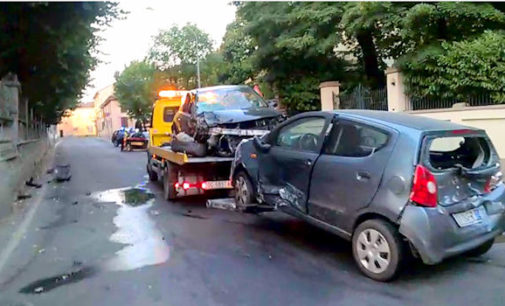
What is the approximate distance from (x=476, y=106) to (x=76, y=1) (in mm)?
9127

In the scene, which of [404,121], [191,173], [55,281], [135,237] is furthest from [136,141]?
[404,121]

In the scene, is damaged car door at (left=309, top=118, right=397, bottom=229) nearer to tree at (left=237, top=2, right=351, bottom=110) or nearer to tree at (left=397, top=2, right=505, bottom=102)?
tree at (left=397, top=2, right=505, bottom=102)

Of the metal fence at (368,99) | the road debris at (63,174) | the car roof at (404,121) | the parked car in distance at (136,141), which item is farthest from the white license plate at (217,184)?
the parked car in distance at (136,141)

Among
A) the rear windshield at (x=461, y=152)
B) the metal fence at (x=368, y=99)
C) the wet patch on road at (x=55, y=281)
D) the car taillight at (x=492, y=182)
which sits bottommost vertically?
the wet patch on road at (x=55, y=281)

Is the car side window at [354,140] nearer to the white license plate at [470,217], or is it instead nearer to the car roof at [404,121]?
the car roof at [404,121]

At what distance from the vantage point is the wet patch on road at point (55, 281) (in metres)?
4.73

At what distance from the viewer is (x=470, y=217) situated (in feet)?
15.1

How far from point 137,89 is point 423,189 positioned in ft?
157

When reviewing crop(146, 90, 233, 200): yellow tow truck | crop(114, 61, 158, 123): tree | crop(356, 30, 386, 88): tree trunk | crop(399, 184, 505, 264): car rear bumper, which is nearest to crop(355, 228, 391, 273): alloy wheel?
crop(399, 184, 505, 264): car rear bumper

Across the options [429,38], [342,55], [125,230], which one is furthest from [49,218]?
[342,55]

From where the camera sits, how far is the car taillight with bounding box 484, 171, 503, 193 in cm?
484

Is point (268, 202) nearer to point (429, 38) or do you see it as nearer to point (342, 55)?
point (429, 38)

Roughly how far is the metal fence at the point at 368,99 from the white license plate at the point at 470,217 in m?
9.20

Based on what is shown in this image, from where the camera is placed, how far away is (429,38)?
12750 mm
